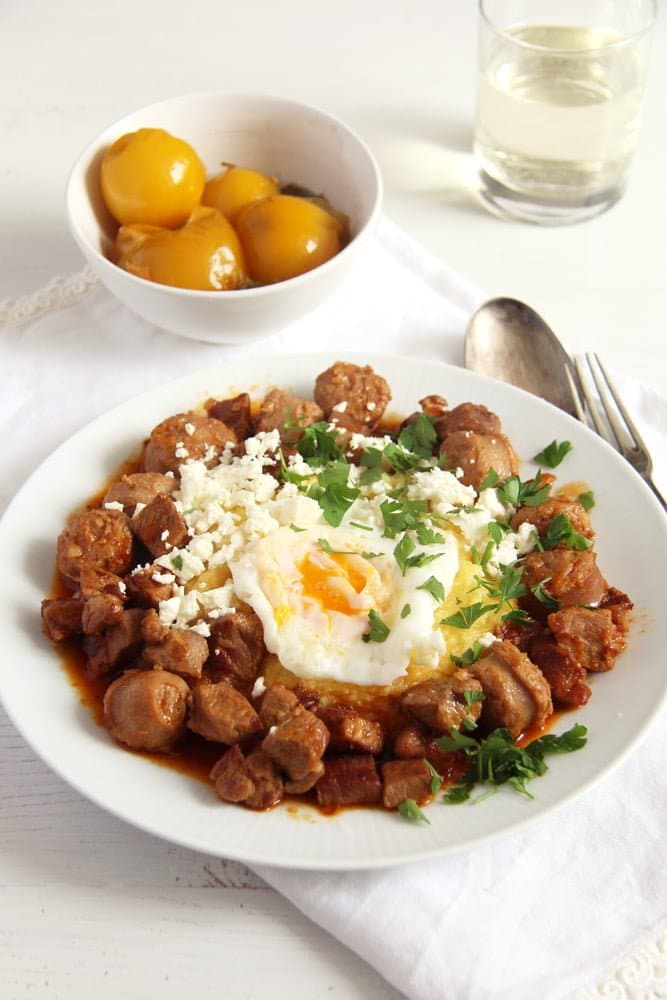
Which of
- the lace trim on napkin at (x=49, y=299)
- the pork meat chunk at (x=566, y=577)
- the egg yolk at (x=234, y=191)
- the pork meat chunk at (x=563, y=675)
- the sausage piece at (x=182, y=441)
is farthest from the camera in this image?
the lace trim on napkin at (x=49, y=299)

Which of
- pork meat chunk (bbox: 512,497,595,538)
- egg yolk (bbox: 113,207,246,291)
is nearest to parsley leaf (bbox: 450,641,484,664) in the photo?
pork meat chunk (bbox: 512,497,595,538)

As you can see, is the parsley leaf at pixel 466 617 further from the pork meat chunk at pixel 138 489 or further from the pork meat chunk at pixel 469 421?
the pork meat chunk at pixel 138 489

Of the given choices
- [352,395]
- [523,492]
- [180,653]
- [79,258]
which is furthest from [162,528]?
[79,258]

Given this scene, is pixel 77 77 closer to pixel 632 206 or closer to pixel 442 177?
pixel 442 177

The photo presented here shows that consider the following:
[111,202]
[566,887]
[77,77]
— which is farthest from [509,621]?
[77,77]

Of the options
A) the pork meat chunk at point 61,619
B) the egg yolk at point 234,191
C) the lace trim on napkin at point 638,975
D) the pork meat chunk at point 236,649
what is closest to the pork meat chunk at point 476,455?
the pork meat chunk at point 236,649

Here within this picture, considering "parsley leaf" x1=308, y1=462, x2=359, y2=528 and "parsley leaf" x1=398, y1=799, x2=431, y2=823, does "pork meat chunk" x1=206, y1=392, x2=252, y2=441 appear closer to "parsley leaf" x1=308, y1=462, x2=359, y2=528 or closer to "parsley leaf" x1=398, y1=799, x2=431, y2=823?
"parsley leaf" x1=308, y1=462, x2=359, y2=528
